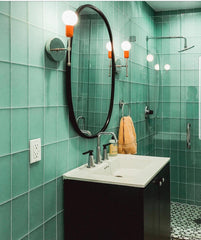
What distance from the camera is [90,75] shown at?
2133 millimetres

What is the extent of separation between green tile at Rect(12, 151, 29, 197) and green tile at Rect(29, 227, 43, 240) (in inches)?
10.2

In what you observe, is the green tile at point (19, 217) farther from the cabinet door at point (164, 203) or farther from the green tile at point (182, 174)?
the green tile at point (182, 174)

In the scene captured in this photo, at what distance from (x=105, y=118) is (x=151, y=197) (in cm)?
83

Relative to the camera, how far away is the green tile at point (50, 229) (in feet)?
5.44

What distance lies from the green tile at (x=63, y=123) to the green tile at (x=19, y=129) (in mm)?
318

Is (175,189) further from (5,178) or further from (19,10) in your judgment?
(19,10)

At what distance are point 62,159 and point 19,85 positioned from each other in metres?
0.59

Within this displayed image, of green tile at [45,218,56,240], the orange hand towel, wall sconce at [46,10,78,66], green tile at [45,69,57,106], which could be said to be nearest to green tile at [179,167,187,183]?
the orange hand towel

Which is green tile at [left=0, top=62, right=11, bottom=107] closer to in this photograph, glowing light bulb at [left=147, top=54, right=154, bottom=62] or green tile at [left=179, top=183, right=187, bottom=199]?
glowing light bulb at [left=147, top=54, right=154, bottom=62]

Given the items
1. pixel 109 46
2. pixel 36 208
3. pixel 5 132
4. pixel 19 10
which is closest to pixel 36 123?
pixel 5 132

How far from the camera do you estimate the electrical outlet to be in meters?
1.50

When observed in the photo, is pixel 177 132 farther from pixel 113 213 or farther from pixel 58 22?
pixel 58 22

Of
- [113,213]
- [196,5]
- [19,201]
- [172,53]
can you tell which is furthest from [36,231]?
[196,5]

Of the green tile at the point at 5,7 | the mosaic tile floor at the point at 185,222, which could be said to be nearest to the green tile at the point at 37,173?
the green tile at the point at 5,7
